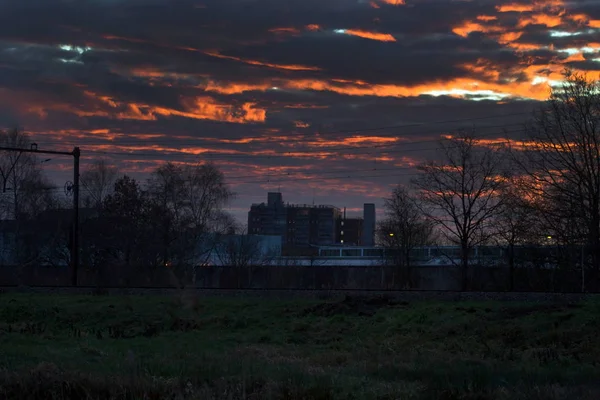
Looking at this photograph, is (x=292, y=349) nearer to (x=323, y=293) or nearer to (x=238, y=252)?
(x=323, y=293)

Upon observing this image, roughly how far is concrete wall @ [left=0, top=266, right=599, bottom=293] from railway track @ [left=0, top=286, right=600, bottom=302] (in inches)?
383

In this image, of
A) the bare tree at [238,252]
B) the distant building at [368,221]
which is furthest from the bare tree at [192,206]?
the distant building at [368,221]

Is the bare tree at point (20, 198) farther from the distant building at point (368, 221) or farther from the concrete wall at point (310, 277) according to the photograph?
the distant building at point (368, 221)

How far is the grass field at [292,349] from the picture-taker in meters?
10.8

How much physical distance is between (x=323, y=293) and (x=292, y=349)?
1107cm

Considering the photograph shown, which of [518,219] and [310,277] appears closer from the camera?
[518,219]

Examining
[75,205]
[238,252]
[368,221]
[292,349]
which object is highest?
[368,221]

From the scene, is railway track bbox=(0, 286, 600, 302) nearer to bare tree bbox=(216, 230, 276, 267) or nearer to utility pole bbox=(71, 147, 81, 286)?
utility pole bbox=(71, 147, 81, 286)

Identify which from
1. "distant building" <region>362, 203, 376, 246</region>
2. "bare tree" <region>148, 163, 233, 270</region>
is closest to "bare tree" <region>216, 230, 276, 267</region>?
"bare tree" <region>148, 163, 233, 270</region>

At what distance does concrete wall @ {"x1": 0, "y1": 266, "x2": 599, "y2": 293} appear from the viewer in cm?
4378

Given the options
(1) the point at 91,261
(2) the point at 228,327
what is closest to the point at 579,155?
(2) the point at 228,327

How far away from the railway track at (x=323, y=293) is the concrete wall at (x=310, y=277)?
974 cm

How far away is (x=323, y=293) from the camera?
30.8m

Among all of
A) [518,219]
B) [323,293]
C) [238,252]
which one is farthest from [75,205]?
[518,219]
